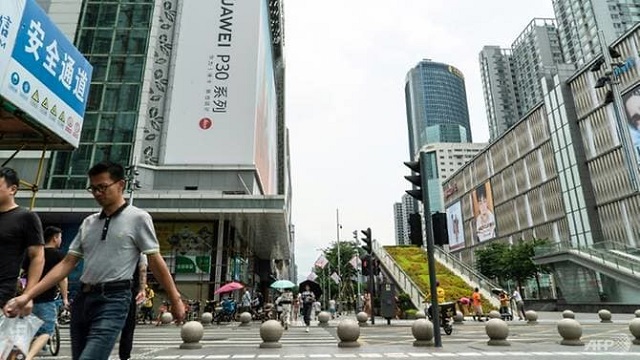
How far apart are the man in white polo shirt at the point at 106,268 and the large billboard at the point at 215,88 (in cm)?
2814

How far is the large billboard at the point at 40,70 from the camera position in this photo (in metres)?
9.44

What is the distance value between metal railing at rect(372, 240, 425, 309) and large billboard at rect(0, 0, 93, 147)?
18.8 m

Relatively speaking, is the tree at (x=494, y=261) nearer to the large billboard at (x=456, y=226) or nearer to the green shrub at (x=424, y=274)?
the green shrub at (x=424, y=274)

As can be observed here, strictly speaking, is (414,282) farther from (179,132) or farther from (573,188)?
(573,188)

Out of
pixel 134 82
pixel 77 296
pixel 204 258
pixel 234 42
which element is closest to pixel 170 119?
pixel 134 82

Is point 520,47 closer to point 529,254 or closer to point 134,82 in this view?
point 529,254

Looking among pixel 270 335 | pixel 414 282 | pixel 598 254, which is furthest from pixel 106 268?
pixel 598 254

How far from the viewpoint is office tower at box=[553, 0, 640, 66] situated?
86688 mm

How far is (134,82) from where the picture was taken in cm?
3266

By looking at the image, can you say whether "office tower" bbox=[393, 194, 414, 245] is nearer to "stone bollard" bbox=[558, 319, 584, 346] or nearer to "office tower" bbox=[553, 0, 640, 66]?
"office tower" bbox=[553, 0, 640, 66]

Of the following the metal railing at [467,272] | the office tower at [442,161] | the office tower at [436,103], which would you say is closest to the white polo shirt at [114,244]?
the metal railing at [467,272]

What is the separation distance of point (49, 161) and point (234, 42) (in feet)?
53.8

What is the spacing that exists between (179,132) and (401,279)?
19.2 m

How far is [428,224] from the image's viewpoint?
976 centimetres
